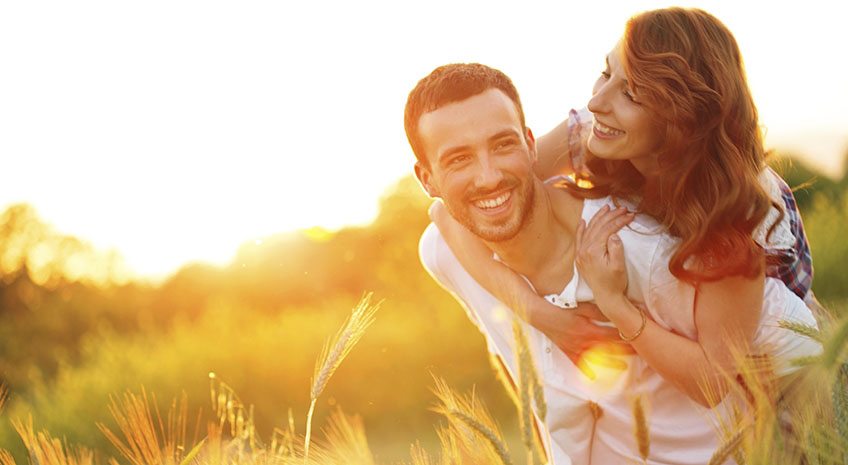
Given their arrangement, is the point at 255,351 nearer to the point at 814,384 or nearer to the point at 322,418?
the point at 322,418

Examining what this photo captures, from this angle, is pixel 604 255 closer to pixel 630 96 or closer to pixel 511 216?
pixel 511 216

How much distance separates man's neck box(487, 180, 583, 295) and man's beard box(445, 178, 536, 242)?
0.20ft

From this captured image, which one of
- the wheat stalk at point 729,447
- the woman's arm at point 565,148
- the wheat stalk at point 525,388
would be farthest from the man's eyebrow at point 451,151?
the wheat stalk at point 729,447

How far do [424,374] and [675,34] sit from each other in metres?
5.53

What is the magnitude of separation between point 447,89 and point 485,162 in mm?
361

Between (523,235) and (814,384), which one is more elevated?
(523,235)

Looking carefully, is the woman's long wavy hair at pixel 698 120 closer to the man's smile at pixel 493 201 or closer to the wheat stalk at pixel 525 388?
the man's smile at pixel 493 201

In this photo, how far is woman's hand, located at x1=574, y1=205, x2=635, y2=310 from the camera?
261 centimetres

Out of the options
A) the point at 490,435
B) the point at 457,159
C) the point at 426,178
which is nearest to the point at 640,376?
the point at 457,159

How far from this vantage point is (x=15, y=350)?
11016 millimetres

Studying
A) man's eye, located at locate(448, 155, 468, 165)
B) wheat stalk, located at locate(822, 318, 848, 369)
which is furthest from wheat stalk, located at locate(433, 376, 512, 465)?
man's eye, located at locate(448, 155, 468, 165)

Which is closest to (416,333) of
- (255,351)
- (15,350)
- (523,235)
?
(255,351)

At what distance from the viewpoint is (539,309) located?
2.98 metres

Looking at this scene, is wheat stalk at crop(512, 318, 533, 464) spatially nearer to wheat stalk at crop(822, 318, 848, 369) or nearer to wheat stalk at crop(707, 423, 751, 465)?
wheat stalk at crop(707, 423, 751, 465)
